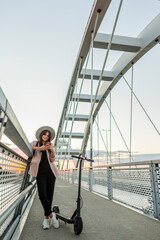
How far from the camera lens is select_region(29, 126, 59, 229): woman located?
265 centimetres

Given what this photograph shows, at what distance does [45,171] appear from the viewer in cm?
278

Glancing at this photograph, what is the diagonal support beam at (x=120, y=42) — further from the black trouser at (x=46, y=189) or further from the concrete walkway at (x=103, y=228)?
the black trouser at (x=46, y=189)

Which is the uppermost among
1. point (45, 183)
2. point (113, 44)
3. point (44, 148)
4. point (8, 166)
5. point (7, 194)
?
point (113, 44)

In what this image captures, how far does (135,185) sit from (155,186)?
0.70 metres

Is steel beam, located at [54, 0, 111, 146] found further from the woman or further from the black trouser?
the black trouser

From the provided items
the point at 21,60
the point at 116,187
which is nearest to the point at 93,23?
the point at 21,60

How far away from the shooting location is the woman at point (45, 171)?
2652 mm

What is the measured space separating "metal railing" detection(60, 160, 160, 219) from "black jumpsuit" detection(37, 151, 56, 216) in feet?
5.40

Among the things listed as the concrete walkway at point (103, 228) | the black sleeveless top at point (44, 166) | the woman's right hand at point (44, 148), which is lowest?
the concrete walkway at point (103, 228)

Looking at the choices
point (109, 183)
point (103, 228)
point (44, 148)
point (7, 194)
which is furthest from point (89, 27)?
point (7, 194)

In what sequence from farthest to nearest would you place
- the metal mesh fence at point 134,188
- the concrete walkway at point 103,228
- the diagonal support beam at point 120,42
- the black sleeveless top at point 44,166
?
the diagonal support beam at point 120,42, the metal mesh fence at point 134,188, the black sleeveless top at point 44,166, the concrete walkway at point 103,228

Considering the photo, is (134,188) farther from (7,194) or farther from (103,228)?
(7,194)

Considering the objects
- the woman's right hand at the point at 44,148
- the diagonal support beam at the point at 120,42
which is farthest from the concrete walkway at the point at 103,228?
the diagonal support beam at the point at 120,42

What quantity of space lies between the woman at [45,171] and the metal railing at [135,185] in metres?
1.59
